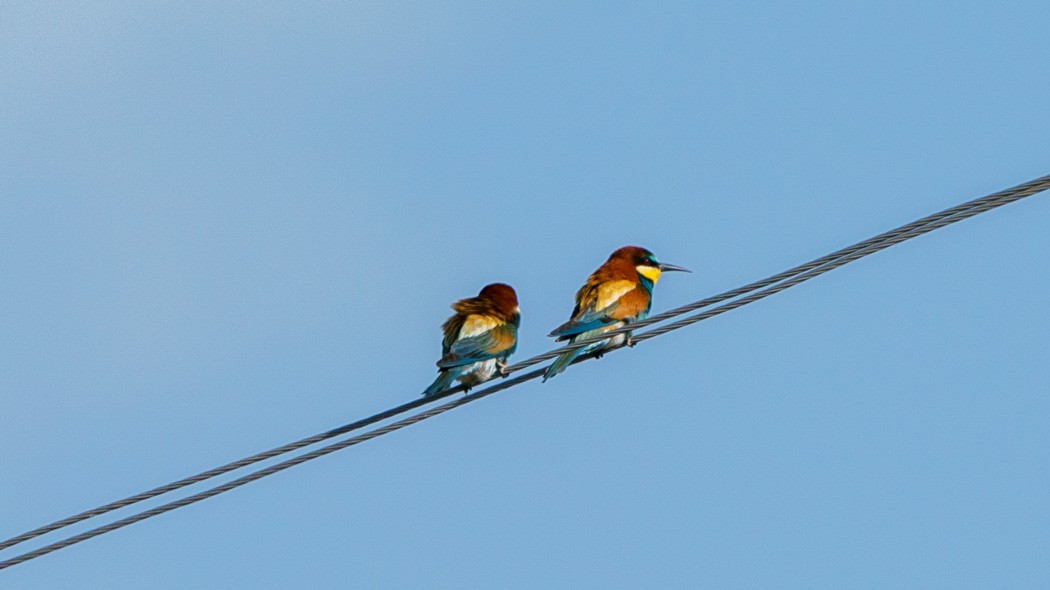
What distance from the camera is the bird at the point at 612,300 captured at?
255 inches

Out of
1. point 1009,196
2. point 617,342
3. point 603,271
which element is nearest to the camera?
point 1009,196

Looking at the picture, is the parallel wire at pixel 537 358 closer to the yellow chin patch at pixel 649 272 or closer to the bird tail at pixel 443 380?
the bird tail at pixel 443 380

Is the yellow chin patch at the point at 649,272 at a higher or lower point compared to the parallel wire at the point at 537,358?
higher

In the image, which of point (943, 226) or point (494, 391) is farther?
point (494, 391)

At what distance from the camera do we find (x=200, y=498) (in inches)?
167

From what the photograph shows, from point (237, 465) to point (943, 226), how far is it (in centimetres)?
191

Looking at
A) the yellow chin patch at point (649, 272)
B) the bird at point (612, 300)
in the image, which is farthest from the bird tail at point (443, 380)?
the yellow chin patch at point (649, 272)

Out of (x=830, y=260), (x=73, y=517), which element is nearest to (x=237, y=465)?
(x=73, y=517)

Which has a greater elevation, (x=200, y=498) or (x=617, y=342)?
(x=617, y=342)

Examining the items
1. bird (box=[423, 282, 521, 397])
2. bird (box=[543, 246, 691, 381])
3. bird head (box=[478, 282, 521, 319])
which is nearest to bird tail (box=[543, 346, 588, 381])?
bird (box=[543, 246, 691, 381])

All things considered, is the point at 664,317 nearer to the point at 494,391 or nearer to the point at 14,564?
the point at 494,391

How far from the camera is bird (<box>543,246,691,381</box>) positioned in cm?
648

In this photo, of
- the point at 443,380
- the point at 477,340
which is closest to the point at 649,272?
the point at 477,340

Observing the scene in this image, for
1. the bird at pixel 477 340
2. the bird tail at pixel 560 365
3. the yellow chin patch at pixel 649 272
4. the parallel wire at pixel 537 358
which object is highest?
the yellow chin patch at pixel 649 272
